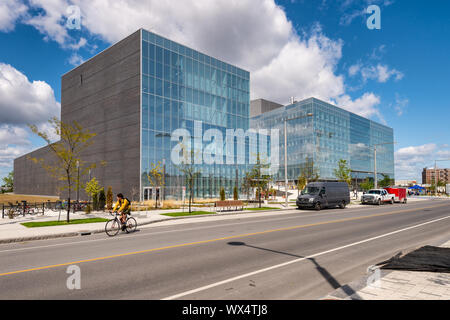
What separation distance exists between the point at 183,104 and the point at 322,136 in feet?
177

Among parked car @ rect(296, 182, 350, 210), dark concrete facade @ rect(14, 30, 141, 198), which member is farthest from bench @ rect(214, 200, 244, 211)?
dark concrete facade @ rect(14, 30, 141, 198)

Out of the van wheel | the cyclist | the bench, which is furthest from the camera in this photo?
the van wheel

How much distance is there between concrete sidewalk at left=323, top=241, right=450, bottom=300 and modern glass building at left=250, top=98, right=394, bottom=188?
69.6 m

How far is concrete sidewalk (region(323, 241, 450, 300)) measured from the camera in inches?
184

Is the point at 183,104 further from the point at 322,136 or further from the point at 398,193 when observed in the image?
the point at 322,136

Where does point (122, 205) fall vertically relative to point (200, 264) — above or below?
above

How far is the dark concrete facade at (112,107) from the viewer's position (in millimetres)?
42438

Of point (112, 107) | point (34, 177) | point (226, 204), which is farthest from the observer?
point (34, 177)

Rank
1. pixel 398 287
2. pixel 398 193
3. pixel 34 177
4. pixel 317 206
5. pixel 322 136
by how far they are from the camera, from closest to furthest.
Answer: pixel 398 287, pixel 317 206, pixel 398 193, pixel 322 136, pixel 34 177

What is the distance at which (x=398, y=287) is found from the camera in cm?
514

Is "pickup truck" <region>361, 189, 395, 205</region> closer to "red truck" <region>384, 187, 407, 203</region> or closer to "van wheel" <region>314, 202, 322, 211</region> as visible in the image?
"red truck" <region>384, 187, 407, 203</region>

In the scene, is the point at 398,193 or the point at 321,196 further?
the point at 398,193

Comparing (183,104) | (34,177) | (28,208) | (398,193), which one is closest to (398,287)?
(28,208)
